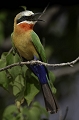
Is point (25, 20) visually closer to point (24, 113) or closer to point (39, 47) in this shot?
point (39, 47)

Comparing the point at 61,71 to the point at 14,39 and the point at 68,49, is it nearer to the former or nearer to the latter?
the point at 68,49

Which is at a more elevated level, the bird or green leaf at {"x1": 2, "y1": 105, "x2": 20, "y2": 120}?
the bird

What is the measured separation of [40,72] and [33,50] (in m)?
0.14

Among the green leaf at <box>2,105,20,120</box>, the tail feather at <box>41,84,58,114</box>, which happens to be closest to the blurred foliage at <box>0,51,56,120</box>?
the tail feather at <box>41,84,58,114</box>

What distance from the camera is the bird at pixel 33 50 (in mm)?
4169

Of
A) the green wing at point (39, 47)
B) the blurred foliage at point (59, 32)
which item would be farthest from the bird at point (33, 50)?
the blurred foliage at point (59, 32)

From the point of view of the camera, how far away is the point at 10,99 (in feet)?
20.5

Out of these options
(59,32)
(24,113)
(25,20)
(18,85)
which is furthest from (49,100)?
(59,32)

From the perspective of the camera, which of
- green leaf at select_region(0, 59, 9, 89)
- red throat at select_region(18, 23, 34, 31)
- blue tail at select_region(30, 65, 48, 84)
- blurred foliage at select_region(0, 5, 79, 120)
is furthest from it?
blurred foliage at select_region(0, 5, 79, 120)

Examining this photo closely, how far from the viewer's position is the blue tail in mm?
4160

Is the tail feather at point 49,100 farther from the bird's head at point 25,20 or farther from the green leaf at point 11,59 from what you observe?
the bird's head at point 25,20

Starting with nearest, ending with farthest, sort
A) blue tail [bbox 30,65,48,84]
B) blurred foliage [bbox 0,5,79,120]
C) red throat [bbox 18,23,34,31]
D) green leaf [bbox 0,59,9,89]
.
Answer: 1. green leaf [bbox 0,59,9,89]
2. blue tail [bbox 30,65,48,84]
3. red throat [bbox 18,23,34,31]
4. blurred foliage [bbox 0,5,79,120]

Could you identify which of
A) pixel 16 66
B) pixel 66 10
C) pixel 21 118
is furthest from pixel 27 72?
pixel 66 10

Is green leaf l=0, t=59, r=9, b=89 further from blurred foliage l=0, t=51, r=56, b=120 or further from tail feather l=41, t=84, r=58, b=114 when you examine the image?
tail feather l=41, t=84, r=58, b=114
